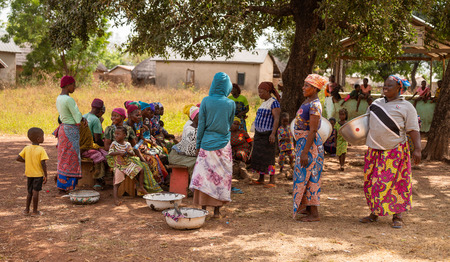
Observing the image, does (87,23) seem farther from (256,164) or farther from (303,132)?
(303,132)

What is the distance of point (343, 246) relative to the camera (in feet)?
14.8

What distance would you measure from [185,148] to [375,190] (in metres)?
2.90

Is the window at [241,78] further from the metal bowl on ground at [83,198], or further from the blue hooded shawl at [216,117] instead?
the blue hooded shawl at [216,117]

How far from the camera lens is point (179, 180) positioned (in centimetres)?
670

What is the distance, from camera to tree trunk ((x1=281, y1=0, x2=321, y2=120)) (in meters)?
9.92

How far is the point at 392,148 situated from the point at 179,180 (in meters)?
3.18

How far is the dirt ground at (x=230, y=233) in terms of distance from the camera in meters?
4.29

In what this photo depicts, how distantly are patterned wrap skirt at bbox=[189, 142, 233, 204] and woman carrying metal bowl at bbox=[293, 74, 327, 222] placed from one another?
91cm

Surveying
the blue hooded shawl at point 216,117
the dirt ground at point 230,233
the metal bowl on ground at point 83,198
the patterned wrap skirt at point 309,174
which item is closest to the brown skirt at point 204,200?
the dirt ground at point 230,233

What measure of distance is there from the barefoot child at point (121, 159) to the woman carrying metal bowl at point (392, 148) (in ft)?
10.9

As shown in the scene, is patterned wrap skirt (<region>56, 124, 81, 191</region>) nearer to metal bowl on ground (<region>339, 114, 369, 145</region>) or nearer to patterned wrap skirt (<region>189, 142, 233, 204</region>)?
patterned wrap skirt (<region>189, 142, 233, 204</region>)

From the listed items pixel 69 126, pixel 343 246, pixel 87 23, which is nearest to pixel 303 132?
pixel 343 246

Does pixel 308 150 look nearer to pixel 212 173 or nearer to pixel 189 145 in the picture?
pixel 212 173

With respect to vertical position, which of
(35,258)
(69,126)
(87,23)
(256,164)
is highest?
(87,23)
